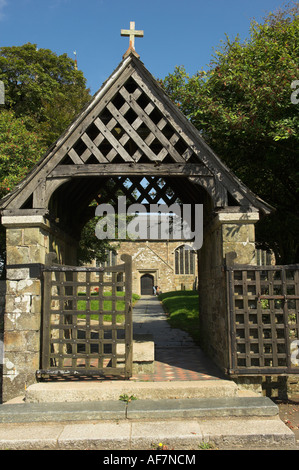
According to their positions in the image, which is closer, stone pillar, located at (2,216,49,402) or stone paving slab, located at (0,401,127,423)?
stone paving slab, located at (0,401,127,423)

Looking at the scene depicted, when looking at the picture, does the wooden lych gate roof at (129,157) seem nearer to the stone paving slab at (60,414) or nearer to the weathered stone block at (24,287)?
the weathered stone block at (24,287)

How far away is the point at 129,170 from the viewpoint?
19.8 ft

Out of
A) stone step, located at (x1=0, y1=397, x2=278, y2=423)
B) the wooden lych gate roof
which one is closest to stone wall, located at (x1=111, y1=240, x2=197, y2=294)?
the wooden lych gate roof

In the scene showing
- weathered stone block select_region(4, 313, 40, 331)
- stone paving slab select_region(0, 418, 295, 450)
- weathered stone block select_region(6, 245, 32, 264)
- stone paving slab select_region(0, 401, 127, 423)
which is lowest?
stone paving slab select_region(0, 418, 295, 450)

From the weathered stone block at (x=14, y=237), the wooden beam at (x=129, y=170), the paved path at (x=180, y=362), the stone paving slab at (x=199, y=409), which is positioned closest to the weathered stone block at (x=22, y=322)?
the weathered stone block at (x=14, y=237)

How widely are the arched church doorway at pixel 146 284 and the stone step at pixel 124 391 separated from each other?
35835 mm

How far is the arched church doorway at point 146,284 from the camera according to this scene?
135ft

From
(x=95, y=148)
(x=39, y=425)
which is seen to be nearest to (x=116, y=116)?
(x=95, y=148)

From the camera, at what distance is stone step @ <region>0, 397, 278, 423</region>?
15.6 ft

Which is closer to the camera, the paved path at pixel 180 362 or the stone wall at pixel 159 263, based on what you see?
the paved path at pixel 180 362

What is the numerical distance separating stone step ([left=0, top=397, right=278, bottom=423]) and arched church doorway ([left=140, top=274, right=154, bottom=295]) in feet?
119

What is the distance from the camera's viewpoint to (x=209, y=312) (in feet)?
25.2

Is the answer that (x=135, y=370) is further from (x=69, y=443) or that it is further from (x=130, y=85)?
(x=130, y=85)

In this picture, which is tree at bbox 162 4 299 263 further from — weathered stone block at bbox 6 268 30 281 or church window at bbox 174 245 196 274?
church window at bbox 174 245 196 274
